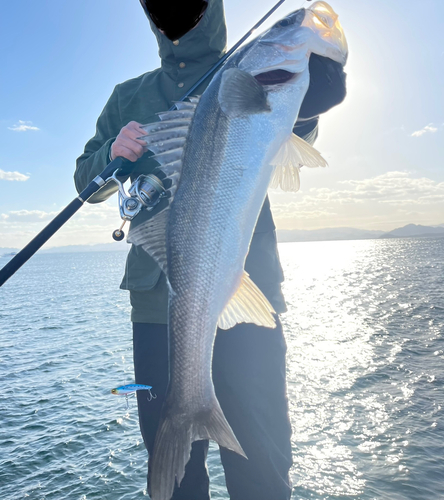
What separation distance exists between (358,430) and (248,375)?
6.85 m

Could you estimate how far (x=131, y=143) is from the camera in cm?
279

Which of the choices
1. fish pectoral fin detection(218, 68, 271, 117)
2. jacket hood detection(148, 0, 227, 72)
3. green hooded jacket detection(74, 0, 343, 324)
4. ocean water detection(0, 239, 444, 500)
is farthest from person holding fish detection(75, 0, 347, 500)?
ocean water detection(0, 239, 444, 500)

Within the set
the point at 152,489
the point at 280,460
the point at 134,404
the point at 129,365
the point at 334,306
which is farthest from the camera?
the point at 334,306

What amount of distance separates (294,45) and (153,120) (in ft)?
5.01

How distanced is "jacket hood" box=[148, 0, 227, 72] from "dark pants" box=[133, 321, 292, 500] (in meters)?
2.59

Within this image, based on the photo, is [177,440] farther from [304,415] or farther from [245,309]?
[304,415]

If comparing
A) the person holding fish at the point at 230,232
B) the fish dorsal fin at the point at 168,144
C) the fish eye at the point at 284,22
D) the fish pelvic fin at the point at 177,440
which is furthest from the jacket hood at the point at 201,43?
the fish pelvic fin at the point at 177,440

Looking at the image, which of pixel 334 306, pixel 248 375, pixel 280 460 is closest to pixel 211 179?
pixel 248 375

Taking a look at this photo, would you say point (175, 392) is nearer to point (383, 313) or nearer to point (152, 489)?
point (152, 489)

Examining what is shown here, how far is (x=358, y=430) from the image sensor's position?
28.0ft

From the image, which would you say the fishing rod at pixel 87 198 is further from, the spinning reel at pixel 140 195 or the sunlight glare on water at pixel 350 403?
the sunlight glare on water at pixel 350 403

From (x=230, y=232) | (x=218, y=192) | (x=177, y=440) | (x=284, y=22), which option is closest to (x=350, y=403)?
(x=177, y=440)

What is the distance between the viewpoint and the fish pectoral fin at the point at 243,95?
2.46 meters

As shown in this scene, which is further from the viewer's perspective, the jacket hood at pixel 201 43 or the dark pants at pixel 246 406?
the jacket hood at pixel 201 43
